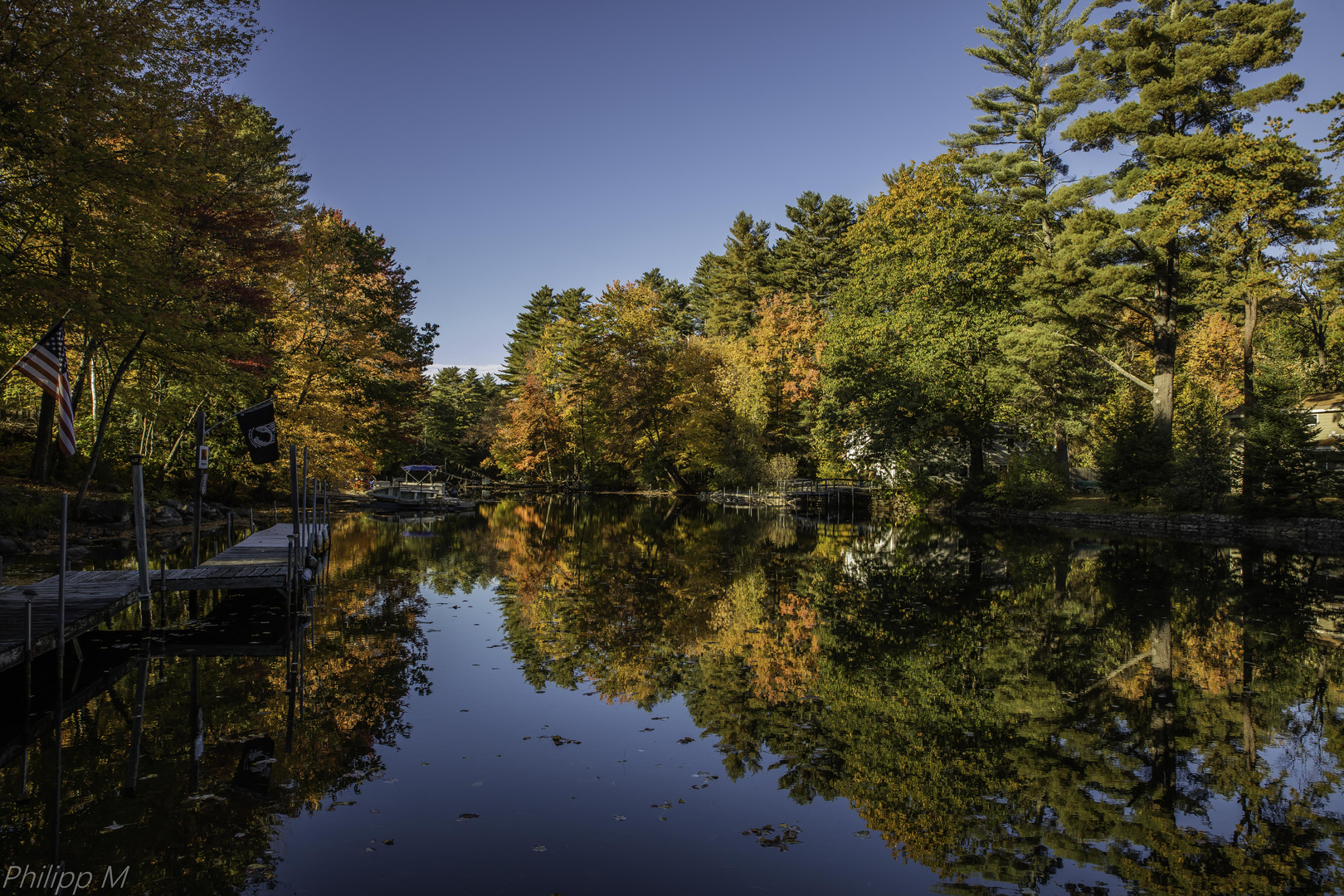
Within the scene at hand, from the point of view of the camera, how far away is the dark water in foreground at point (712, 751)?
540 cm

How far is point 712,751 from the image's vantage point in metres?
7.66

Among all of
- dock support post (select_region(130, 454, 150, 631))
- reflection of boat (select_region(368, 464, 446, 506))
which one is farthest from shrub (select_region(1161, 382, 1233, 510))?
reflection of boat (select_region(368, 464, 446, 506))

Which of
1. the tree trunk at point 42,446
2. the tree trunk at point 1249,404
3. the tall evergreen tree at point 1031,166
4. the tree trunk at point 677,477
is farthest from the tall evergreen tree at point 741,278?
the tree trunk at point 42,446

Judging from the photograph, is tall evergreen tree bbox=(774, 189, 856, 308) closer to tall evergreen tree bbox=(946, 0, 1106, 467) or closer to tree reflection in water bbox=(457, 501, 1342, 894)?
tall evergreen tree bbox=(946, 0, 1106, 467)

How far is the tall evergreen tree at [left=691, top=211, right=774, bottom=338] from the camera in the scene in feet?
224

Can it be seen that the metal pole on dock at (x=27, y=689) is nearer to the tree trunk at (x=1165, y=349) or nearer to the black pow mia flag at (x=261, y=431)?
the black pow mia flag at (x=261, y=431)

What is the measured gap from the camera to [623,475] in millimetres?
64875

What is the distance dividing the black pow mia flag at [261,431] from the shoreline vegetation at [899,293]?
4.36 m

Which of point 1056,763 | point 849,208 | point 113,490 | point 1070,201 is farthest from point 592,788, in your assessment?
point 849,208

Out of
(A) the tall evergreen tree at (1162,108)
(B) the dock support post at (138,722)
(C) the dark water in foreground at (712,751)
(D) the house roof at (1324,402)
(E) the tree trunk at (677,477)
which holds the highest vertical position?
(A) the tall evergreen tree at (1162,108)

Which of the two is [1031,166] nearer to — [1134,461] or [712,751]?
[1134,461]

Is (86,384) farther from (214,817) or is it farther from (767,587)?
(214,817)

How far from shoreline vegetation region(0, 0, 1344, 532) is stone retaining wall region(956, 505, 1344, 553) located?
0.66 m

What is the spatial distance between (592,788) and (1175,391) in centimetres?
5296
